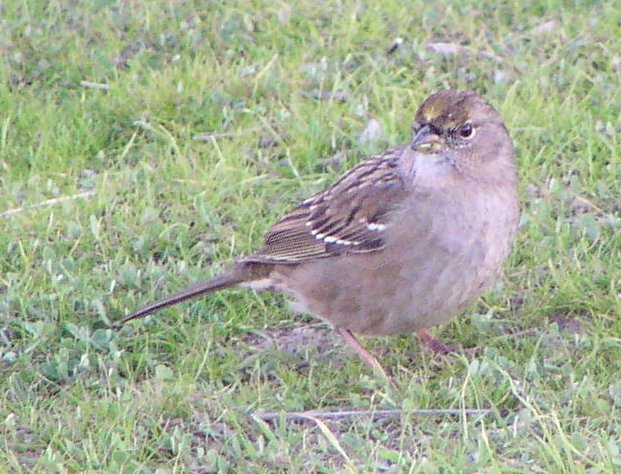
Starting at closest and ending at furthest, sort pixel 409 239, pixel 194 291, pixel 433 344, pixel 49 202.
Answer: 1. pixel 409 239
2. pixel 433 344
3. pixel 194 291
4. pixel 49 202

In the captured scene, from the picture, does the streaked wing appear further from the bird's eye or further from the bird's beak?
the bird's eye

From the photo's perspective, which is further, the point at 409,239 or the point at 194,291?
the point at 194,291

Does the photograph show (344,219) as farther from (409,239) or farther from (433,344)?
(433,344)

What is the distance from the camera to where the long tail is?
564cm

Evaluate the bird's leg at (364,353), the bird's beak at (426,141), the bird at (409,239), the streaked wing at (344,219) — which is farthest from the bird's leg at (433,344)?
the bird's beak at (426,141)

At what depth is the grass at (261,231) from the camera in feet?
16.0

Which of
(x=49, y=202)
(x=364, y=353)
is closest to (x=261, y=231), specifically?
(x=49, y=202)

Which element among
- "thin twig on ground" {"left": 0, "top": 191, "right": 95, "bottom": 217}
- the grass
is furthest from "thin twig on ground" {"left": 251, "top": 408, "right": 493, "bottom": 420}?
"thin twig on ground" {"left": 0, "top": 191, "right": 95, "bottom": 217}

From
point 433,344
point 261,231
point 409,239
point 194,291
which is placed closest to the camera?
point 409,239

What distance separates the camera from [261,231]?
6.38m

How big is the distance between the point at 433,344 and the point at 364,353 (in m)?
0.28

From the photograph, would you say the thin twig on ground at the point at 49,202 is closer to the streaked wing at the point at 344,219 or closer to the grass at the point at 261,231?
the grass at the point at 261,231

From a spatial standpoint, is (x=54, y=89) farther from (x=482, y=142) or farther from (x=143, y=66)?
(x=482, y=142)

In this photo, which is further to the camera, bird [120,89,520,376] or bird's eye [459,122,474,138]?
bird's eye [459,122,474,138]
